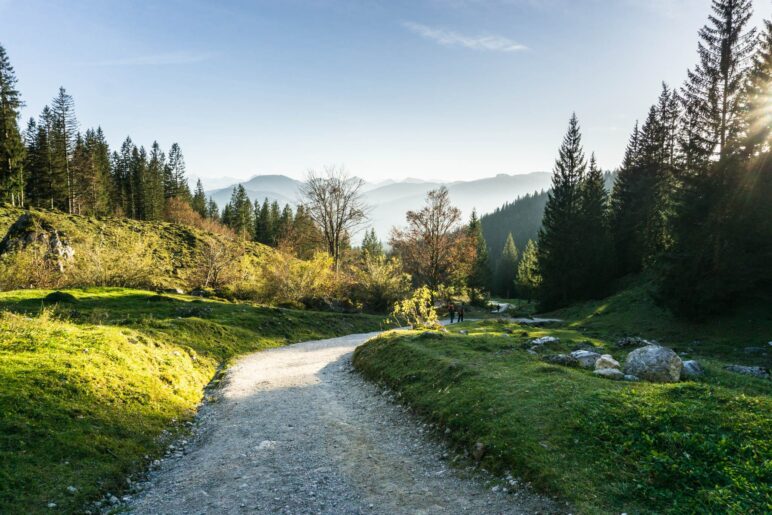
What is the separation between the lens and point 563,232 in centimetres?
4516

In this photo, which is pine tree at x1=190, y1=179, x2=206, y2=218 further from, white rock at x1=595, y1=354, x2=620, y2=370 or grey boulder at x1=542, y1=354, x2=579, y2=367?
white rock at x1=595, y1=354, x2=620, y2=370

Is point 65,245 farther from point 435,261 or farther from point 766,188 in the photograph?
point 766,188

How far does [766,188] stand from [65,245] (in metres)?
49.6

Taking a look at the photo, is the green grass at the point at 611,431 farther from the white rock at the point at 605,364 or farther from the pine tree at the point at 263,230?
the pine tree at the point at 263,230

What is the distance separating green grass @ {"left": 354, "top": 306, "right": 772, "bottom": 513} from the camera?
18.8 ft

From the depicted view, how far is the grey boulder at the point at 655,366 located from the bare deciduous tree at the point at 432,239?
112 feet

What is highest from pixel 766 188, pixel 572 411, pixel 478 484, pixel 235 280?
pixel 766 188

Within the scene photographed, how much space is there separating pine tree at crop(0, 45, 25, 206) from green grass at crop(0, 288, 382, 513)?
5228cm

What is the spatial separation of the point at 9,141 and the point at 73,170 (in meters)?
12.2

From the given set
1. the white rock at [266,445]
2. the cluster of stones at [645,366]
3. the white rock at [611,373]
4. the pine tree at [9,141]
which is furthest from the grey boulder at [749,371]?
the pine tree at [9,141]

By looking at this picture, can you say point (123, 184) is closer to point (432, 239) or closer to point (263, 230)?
point (263, 230)

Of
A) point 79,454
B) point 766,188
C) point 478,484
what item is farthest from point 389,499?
point 766,188

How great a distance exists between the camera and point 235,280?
3778 centimetres

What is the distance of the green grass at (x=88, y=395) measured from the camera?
6883mm
